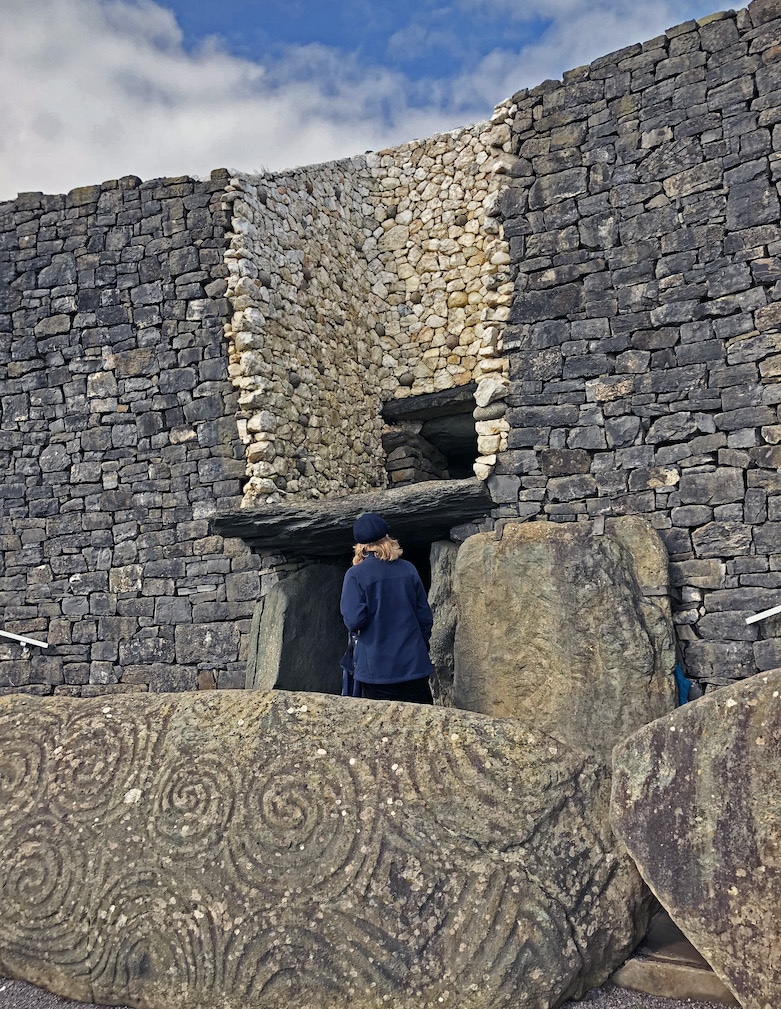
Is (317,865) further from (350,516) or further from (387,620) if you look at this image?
(350,516)

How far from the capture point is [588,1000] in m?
2.68

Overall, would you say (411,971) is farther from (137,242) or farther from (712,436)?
(137,242)

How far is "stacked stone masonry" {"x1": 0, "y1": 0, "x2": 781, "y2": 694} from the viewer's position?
5.45 metres

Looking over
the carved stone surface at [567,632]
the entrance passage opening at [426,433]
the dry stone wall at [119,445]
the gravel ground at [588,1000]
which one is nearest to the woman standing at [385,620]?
the carved stone surface at [567,632]

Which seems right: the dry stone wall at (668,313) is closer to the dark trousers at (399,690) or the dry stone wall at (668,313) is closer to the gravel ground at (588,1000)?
the dark trousers at (399,690)

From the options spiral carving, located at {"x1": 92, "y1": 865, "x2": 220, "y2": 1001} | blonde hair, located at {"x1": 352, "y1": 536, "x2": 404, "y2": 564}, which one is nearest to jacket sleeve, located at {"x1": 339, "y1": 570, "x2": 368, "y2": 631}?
blonde hair, located at {"x1": 352, "y1": 536, "x2": 404, "y2": 564}

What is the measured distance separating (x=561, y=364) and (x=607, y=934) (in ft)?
13.3

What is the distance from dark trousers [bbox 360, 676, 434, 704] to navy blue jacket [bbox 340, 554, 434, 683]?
7 cm

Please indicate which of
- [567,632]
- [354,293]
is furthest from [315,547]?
[354,293]

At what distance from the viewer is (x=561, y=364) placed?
19.5 feet

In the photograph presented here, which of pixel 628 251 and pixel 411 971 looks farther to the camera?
A: pixel 628 251

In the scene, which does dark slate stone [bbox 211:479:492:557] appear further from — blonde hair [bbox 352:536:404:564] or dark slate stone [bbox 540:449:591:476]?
blonde hair [bbox 352:536:404:564]

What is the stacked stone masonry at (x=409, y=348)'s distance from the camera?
545 cm

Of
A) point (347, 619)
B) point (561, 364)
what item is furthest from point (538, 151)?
point (347, 619)
